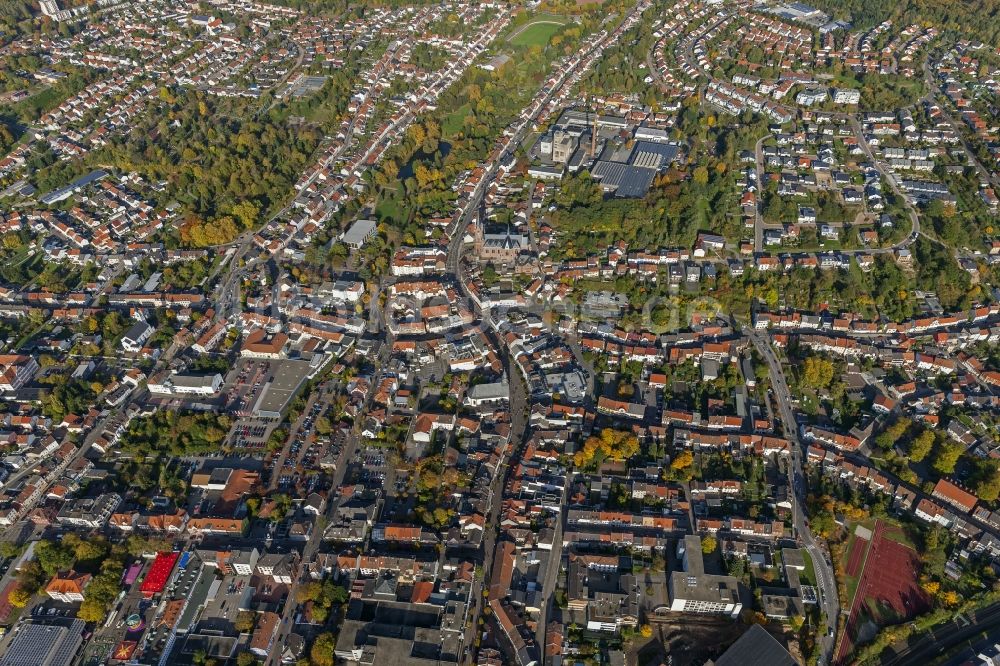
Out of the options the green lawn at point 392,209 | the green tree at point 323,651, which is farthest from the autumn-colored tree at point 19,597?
the green lawn at point 392,209

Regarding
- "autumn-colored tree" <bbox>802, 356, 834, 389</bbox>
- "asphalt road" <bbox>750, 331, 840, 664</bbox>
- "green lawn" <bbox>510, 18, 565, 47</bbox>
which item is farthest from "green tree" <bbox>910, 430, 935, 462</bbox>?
"green lawn" <bbox>510, 18, 565, 47</bbox>

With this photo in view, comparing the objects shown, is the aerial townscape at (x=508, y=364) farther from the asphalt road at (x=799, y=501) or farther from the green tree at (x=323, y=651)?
the green tree at (x=323, y=651)

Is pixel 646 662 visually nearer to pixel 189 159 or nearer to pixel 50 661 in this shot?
pixel 50 661

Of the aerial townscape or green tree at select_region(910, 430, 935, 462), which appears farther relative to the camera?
green tree at select_region(910, 430, 935, 462)

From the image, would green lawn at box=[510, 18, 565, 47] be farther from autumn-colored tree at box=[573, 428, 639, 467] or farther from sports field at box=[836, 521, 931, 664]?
sports field at box=[836, 521, 931, 664]

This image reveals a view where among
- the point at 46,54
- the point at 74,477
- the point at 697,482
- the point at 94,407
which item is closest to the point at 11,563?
the point at 74,477

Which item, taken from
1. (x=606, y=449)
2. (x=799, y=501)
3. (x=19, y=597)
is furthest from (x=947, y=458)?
(x=19, y=597)
